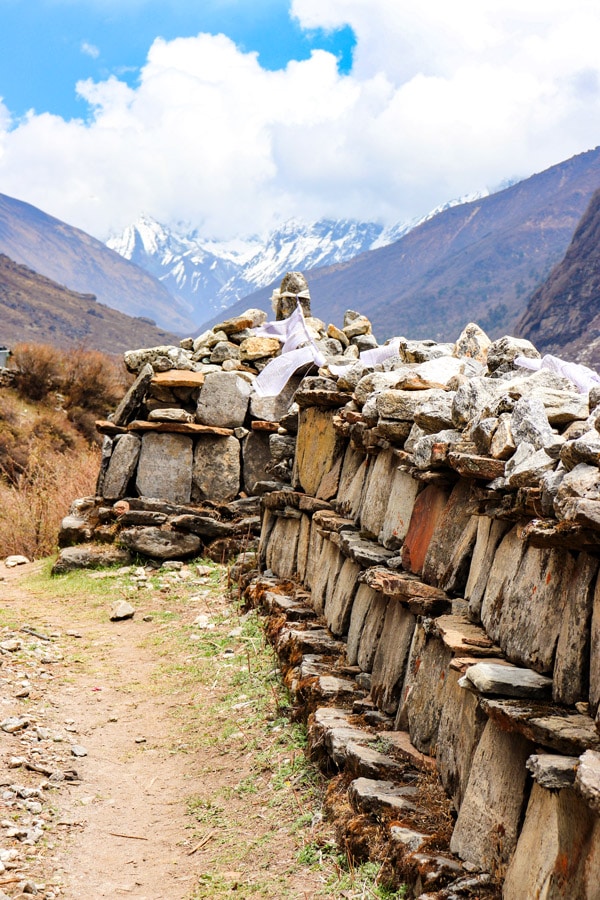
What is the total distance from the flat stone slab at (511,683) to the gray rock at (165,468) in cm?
865

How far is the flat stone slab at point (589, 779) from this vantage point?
2.42 m

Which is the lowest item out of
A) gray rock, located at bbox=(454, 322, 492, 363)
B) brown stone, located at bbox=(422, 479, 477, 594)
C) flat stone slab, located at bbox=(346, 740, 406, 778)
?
flat stone slab, located at bbox=(346, 740, 406, 778)

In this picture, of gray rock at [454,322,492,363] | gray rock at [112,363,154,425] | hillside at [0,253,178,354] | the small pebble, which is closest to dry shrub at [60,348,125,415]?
gray rock at [112,363,154,425]

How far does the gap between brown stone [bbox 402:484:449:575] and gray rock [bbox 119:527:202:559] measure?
6237 mm

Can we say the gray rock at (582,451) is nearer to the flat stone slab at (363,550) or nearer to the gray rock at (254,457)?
the flat stone slab at (363,550)

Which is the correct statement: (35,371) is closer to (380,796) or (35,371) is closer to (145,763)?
(145,763)

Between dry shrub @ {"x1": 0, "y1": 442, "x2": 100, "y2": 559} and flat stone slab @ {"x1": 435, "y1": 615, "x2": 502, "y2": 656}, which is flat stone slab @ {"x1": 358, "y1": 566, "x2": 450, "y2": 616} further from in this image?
dry shrub @ {"x1": 0, "y1": 442, "x2": 100, "y2": 559}

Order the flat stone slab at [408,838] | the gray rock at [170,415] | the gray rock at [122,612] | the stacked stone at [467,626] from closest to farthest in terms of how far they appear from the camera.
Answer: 1. the stacked stone at [467,626]
2. the flat stone slab at [408,838]
3. the gray rock at [122,612]
4. the gray rock at [170,415]

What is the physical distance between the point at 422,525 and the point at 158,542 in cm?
649

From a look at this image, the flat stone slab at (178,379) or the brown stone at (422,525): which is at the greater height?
the flat stone slab at (178,379)

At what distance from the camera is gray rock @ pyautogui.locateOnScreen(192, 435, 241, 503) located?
38.2 ft

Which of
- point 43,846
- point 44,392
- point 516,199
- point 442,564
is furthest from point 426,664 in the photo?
point 516,199

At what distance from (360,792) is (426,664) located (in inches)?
29.2

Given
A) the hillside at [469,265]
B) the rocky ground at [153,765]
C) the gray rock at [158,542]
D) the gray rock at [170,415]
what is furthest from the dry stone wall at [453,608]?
the hillside at [469,265]
